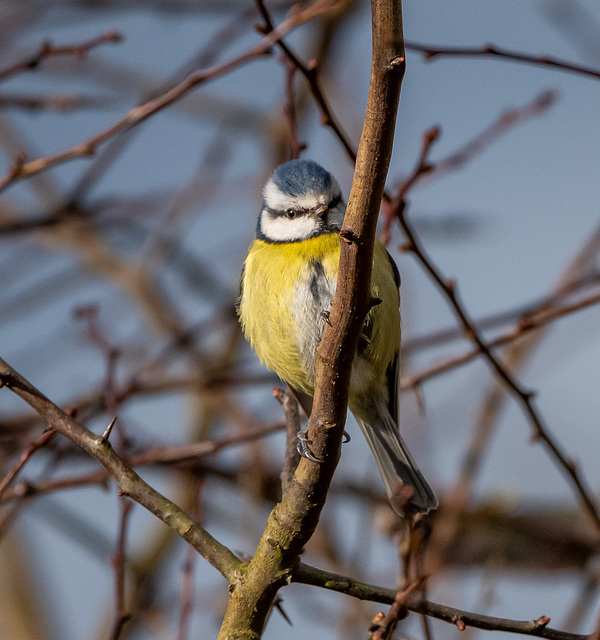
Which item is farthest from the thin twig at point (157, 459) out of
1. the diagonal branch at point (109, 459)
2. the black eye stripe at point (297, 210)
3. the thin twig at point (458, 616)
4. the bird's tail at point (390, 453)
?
the thin twig at point (458, 616)

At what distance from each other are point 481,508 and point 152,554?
71.5 inches

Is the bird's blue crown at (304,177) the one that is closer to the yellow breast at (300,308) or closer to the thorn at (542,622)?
the yellow breast at (300,308)

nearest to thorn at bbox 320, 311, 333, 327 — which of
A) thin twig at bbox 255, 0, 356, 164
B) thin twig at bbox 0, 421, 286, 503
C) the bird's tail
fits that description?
thin twig at bbox 255, 0, 356, 164

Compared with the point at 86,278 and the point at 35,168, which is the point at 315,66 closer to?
the point at 35,168

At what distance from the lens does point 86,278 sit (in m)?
4.31

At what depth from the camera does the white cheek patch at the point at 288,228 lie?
2.34 meters

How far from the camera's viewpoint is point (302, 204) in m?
2.43

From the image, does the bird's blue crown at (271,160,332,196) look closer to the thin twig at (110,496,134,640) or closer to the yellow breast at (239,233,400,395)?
the yellow breast at (239,233,400,395)

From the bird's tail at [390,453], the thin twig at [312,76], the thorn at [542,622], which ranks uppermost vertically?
the thin twig at [312,76]

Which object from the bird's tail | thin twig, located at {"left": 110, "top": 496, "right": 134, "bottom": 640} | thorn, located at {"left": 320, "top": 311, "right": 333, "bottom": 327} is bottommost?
thin twig, located at {"left": 110, "top": 496, "right": 134, "bottom": 640}

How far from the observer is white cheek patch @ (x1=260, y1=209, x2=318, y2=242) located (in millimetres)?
2338

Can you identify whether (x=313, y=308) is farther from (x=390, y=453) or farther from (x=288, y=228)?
(x=390, y=453)

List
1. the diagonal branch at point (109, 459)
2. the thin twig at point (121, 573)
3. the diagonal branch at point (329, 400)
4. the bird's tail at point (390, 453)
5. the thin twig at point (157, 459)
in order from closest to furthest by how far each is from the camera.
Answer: the diagonal branch at point (329, 400) → the diagonal branch at point (109, 459) → the thin twig at point (121, 573) → the thin twig at point (157, 459) → the bird's tail at point (390, 453)

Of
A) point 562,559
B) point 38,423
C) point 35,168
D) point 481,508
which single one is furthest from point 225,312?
point 562,559
